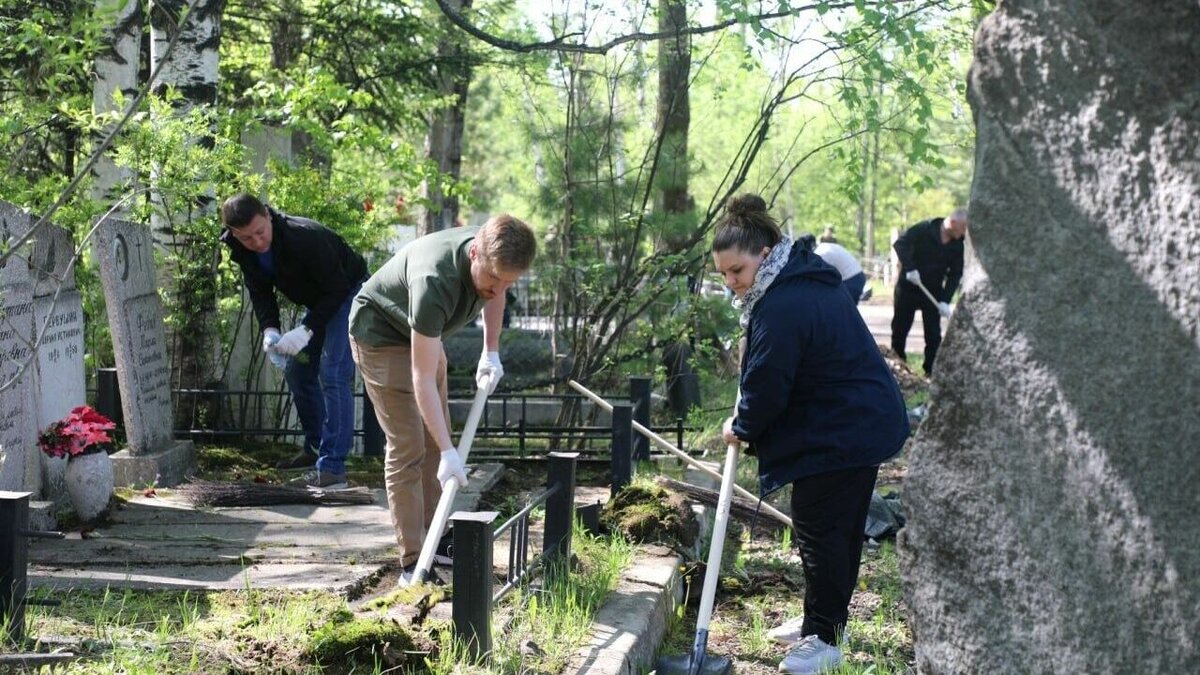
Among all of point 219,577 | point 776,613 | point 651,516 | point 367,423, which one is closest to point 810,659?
point 776,613

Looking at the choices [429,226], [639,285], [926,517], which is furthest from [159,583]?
[429,226]

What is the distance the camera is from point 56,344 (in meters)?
6.73

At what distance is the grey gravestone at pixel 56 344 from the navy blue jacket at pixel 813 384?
374cm

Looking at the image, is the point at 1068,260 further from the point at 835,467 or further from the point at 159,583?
the point at 159,583

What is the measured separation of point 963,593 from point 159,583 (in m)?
3.32

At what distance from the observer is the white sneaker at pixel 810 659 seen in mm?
4504

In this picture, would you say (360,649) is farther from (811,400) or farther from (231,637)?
(811,400)

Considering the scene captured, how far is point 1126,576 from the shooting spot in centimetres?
267

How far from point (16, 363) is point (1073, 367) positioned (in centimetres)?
504

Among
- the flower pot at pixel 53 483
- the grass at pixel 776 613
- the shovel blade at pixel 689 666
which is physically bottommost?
the grass at pixel 776 613

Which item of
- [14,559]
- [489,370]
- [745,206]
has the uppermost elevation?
[745,206]

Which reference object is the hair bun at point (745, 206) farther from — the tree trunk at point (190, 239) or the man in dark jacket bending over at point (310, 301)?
the tree trunk at point (190, 239)

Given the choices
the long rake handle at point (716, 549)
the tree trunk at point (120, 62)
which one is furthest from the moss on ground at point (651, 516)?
the tree trunk at point (120, 62)

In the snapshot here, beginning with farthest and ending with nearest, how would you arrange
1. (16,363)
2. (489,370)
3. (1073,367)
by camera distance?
(16,363), (489,370), (1073,367)
